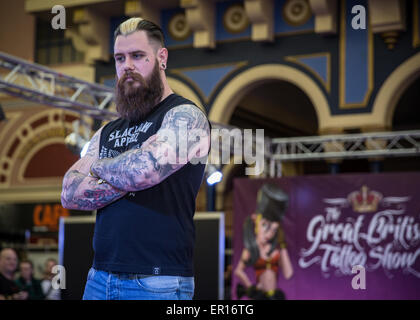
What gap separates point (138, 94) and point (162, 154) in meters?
0.26

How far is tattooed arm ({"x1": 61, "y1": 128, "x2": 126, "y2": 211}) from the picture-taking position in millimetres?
2055

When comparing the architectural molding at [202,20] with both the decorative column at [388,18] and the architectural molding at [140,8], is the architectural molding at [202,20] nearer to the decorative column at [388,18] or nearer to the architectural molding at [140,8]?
the architectural molding at [140,8]

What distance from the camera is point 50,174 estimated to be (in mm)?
12531

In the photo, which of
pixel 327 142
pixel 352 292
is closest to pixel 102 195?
pixel 352 292

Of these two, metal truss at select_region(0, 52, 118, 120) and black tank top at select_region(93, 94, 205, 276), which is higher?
metal truss at select_region(0, 52, 118, 120)

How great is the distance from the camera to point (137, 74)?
208 cm

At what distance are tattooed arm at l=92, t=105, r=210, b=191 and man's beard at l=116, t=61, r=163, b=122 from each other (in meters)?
0.09

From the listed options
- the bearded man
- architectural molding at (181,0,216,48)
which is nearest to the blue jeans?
the bearded man

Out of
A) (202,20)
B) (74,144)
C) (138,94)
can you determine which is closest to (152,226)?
(138,94)

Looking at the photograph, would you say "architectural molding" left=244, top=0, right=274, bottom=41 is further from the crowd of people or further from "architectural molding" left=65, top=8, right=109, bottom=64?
the crowd of people

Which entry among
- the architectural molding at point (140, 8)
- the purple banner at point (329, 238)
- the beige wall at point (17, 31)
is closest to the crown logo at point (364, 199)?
the purple banner at point (329, 238)

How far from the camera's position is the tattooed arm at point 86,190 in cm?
205

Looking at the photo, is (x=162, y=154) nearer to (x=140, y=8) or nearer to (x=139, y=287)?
(x=139, y=287)

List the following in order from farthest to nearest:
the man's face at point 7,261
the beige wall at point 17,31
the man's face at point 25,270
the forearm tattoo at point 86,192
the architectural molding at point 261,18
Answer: the beige wall at point 17,31 < the architectural molding at point 261,18 < the man's face at point 25,270 < the man's face at point 7,261 < the forearm tattoo at point 86,192
